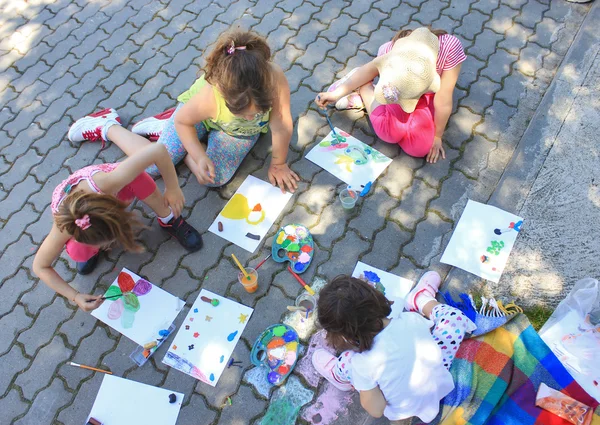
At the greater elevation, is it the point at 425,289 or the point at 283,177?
the point at 283,177

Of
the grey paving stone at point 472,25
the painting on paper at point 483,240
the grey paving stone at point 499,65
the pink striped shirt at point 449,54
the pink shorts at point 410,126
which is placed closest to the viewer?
the painting on paper at point 483,240

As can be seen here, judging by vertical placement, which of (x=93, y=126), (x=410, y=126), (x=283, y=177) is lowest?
(x=283, y=177)

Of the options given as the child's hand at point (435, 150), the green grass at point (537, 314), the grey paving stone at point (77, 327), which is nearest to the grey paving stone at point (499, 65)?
the child's hand at point (435, 150)

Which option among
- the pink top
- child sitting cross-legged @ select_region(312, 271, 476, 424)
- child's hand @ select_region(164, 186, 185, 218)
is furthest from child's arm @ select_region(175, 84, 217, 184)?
child sitting cross-legged @ select_region(312, 271, 476, 424)

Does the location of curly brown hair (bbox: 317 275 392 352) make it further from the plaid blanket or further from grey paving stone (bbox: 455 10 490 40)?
grey paving stone (bbox: 455 10 490 40)

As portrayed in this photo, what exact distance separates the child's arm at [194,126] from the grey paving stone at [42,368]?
1263 millimetres

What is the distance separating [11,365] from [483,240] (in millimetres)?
2814

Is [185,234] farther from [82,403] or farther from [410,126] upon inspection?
[410,126]

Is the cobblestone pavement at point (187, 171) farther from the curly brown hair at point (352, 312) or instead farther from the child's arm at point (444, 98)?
the curly brown hair at point (352, 312)

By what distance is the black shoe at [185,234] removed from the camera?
2631mm

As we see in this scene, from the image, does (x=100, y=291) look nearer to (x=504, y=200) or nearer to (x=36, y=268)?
(x=36, y=268)

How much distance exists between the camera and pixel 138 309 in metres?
2.49

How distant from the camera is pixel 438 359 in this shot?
6.14 ft

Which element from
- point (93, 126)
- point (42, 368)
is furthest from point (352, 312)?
point (93, 126)
